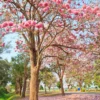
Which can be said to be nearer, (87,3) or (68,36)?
(87,3)

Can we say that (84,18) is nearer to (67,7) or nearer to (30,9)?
(67,7)

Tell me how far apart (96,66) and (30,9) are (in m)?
10.5

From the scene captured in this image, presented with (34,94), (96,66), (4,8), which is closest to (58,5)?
(4,8)

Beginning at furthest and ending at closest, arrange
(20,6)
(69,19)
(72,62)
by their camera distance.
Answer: (72,62) < (20,6) < (69,19)

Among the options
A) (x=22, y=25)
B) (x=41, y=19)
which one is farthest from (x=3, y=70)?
(x=22, y=25)

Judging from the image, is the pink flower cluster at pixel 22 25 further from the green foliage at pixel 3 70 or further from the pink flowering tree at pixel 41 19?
the green foliage at pixel 3 70

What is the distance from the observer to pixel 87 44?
545 inches

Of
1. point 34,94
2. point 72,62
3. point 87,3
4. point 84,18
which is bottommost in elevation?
point 34,94

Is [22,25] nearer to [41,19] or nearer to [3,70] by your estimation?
[41,19]

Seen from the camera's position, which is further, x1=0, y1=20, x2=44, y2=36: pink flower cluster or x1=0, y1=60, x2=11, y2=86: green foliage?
x1=0, y1=60, x2=11, y2=86: green foliage

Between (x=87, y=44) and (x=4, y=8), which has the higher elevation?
(x=4, y=8)

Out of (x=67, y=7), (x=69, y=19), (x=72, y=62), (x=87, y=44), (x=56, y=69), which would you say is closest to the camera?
(x=67, y=7)

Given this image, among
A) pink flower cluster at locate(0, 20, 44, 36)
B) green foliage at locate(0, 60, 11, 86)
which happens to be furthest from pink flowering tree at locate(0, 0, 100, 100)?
green foliage at locate(0, 60, 11, 86)

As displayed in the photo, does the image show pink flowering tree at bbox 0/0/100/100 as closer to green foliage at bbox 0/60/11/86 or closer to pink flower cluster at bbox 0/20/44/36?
pink flower cluster at bbox 0/20/44/36
